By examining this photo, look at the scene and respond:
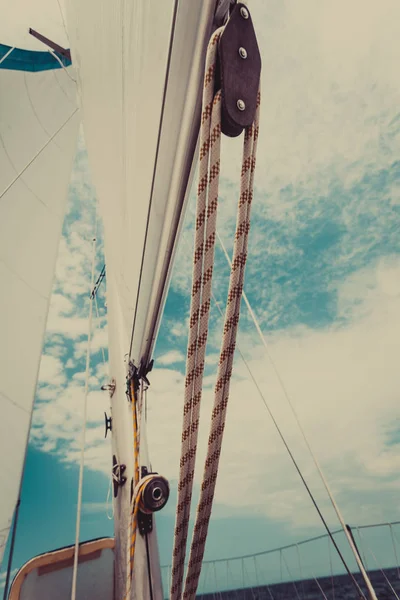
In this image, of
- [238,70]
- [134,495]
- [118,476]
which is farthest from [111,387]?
[238,70]

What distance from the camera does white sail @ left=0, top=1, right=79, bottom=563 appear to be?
A: 3312 mm

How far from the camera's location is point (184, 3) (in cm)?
77

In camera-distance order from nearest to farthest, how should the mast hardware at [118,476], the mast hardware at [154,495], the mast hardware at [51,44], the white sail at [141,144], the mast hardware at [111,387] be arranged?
the white sail at [141,144]
the mast hardware at [154,495]
the mast hardware at [118,476]
the mast hardware at [111,387]
the mast hardware at [51,44]

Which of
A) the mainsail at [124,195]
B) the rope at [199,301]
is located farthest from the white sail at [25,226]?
the rope at [199,301]

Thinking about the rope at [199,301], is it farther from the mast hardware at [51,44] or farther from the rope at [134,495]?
the mast hardware at [51,44]

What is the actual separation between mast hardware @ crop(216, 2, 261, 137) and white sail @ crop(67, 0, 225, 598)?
2.5 inches

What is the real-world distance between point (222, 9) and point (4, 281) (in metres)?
3.89

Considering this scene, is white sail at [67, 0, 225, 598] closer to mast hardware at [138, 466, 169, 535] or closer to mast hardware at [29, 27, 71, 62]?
mast hardware at [138, 466, 169, 535]

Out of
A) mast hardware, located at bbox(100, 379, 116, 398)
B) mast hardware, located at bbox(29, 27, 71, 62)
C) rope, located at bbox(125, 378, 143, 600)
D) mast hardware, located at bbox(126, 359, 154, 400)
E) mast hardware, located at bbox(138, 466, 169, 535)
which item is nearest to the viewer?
rope, located at bbox(125, 378, 143, 600)

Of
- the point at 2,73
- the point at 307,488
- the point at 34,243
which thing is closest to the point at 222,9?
the point at 307,488

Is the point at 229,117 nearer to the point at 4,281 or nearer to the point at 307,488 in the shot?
the point at 307,488

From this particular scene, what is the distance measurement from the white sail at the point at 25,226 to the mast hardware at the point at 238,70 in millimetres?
2560

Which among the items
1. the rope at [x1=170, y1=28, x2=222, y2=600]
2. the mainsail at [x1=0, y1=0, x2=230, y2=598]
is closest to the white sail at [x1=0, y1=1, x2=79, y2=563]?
the mainsail at [x1=0, y1=0, x2=230, y2=598]

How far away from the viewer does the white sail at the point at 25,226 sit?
130 inches
